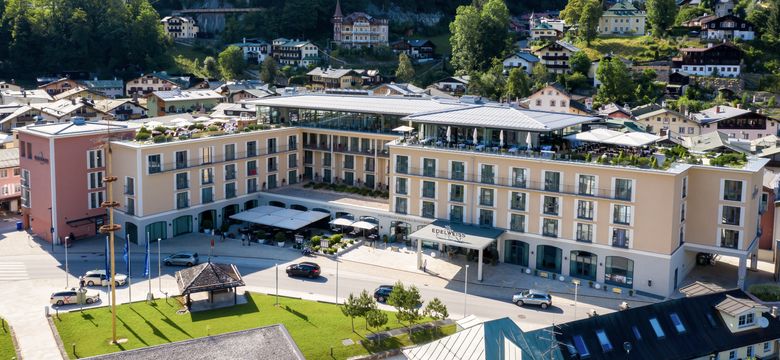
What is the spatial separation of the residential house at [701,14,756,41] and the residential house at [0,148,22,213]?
4271 inches

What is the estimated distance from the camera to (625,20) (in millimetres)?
137250

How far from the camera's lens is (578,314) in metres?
44.1

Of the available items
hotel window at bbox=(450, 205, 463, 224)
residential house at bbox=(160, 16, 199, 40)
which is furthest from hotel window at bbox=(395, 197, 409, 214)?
residential house at bbox=(160, 16, 199, 40)

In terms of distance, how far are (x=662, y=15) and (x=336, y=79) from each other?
59.4m

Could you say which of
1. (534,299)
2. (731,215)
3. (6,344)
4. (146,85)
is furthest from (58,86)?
(731,215)

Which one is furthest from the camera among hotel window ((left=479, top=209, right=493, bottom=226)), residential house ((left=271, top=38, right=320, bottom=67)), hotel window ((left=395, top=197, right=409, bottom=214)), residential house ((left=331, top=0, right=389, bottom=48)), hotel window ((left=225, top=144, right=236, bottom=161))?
residential house ((left=331, top=0, right=389, bottom=48))

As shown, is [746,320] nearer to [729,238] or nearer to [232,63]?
[729,238]

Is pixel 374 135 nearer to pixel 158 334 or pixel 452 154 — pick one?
pixel 452 154

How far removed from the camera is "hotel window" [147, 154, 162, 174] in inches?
2217

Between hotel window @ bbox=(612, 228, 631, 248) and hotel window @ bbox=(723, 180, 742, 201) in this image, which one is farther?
hotel window @ bbox=(612, 228, 631, 248)

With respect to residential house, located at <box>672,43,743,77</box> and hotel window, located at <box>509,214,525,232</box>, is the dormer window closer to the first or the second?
Answer: hotel window, located at <box>509,214,525,232</box>

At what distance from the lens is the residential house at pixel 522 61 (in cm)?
12325

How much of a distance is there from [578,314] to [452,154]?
610 inches

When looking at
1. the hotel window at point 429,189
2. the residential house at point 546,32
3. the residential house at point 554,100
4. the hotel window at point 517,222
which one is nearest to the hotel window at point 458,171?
the hotel window at point 429,189
